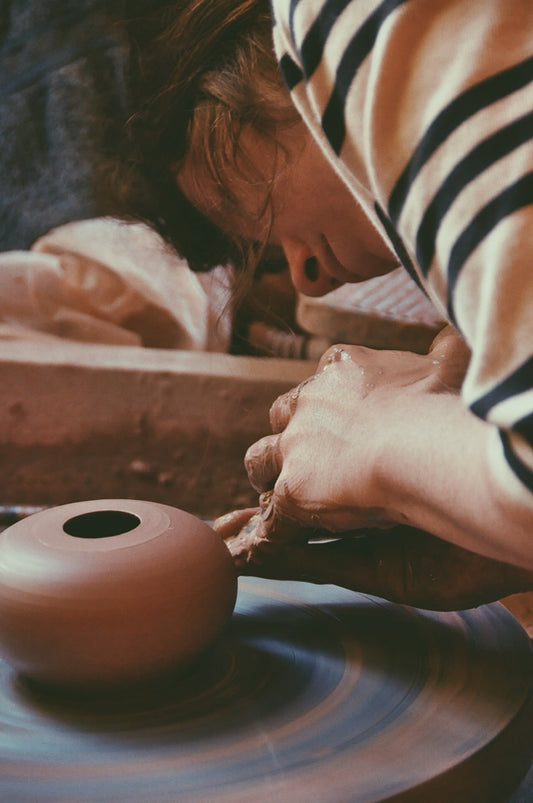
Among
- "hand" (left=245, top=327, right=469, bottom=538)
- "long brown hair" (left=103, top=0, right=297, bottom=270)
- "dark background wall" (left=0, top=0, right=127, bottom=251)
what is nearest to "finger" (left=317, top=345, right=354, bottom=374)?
"hand" (left=245, top=327, right=469, bottom=538)

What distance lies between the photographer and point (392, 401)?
802 mm

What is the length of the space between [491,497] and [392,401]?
0.24m

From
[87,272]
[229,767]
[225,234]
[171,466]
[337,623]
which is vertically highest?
[225,234]

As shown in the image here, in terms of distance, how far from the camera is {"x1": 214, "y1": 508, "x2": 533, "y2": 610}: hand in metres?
0.90

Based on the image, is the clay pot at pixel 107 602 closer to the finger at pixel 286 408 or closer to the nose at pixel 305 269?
the finger at pixel 286 408

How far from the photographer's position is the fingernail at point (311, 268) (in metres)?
1.24

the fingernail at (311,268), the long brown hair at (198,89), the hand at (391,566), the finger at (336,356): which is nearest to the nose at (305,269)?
A: the fingernail at (311,268)

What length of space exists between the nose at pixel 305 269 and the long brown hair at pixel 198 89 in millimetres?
108

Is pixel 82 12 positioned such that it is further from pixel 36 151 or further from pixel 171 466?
pixel 171 466

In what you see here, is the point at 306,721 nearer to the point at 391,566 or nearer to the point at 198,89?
the point at 391,566

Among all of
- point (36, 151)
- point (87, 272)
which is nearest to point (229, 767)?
point (87, 272)

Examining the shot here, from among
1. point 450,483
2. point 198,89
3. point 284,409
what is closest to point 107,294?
point 198,89

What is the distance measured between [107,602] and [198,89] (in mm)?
635

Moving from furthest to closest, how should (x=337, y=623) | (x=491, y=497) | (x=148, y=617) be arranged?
1. (x=337, y=623)
2. (x=148, y=617)
3. (x=491, y=497)
